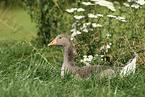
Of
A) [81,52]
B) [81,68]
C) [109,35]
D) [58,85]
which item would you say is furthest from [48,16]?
[58,85]

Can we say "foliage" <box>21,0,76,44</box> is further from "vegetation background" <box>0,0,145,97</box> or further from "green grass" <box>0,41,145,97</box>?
"green grass" <box>0,41,145,97</box>

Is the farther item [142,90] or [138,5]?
[138,5]

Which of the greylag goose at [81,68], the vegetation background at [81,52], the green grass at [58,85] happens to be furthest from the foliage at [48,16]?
the green grass at [58,85]

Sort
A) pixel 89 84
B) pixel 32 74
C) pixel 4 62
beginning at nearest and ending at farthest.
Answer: pixel 89 84, pixel 32 74, pixel 4 62

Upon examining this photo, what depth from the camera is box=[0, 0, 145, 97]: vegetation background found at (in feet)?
10.2

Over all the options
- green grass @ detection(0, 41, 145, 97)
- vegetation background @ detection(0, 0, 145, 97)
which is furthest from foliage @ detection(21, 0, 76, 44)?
green grass @ detection(0, 41, 145, 97)

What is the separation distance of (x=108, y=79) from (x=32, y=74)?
1.22 metres

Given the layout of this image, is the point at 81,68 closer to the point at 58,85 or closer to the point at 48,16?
the point at 58,85

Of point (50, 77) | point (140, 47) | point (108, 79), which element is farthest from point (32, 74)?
point (140, 47)

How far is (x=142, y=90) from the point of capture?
306cm

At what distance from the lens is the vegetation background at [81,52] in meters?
3.11

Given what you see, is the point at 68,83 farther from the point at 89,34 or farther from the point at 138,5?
the point at 138,5

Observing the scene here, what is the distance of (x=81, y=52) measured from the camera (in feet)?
15.8

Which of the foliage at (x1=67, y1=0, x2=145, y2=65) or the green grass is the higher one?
the foliage at (x1=67, y1=0, x2=145, y2=65)
